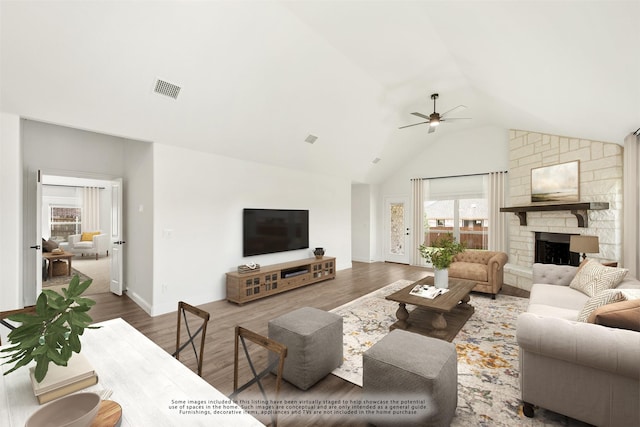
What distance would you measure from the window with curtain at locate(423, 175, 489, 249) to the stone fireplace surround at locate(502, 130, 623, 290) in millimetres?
632

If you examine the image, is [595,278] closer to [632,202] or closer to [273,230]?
[632,202]

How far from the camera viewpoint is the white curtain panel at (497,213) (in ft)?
20.9

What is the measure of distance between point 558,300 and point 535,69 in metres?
2.44

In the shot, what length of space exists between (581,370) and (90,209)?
12732 millimetres

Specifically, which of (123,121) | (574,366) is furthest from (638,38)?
(123,121)

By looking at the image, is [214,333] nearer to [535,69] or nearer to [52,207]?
[535,69]

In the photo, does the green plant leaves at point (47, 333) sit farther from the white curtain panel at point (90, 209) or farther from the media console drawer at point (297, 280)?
the white curtain panel at point (90, 209)

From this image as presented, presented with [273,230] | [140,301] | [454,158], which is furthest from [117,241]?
[454,158]

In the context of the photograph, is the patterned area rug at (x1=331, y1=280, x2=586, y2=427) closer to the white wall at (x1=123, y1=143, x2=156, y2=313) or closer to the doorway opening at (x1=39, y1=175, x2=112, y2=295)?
the white wall at (x1=123, y1=143, x2=156, y2=313)

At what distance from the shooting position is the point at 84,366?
112 centimetres

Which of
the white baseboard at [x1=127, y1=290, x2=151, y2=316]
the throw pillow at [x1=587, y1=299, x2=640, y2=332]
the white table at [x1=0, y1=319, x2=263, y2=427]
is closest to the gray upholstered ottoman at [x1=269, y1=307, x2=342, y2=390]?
the white table at [x1=0, y1=319, x2=263, y2=427]

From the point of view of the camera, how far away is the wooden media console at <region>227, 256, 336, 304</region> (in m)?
4.39

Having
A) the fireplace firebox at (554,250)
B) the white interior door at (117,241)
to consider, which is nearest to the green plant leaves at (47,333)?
the white interior door at (117,241)

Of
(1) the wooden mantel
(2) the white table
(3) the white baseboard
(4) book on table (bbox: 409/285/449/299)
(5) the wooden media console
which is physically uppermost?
(1) the wooden mantel
